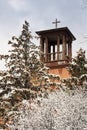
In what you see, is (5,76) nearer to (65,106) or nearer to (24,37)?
(24,37)

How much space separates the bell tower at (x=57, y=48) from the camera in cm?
3722

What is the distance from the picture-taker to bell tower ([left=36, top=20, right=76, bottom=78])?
37.2 metres

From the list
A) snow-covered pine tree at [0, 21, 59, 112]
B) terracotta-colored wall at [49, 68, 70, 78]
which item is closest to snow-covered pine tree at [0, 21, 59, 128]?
snow-covered pine tree at [0, 21, 59, 112]

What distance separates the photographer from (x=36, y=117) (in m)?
21.7

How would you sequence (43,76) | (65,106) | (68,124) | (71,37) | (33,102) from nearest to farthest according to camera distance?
(68,124) < (65,106) < (33,102) < (43,76) < (71,37)

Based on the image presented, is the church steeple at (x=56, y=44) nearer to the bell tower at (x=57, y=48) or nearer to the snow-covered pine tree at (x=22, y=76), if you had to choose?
the bell tower at (x=57, y=48)

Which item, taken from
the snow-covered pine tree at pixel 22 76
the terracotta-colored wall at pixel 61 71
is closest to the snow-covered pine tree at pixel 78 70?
the snow-covered pine tree at pixel 22 76

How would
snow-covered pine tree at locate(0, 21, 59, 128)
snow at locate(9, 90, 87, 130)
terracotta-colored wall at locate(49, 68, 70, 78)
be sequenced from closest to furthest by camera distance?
snow at locate(9, 90, 87, 130) → snow-covered pine tree at locate(0, 21, 59, 128) → terracotta-colored wall at locate(49, 68, 70, 78)

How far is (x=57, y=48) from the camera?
1490 inches

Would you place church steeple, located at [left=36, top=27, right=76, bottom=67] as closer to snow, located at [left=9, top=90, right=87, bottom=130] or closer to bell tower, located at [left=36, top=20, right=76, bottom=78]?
bell tower, located at [left=36, top=20, right=76, bottom=78]

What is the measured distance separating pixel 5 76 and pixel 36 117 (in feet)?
17.2

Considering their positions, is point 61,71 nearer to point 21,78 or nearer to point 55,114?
point 21,78

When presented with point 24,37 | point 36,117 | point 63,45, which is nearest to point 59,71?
point 63,45

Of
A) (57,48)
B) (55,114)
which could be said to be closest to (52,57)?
(57,48)
